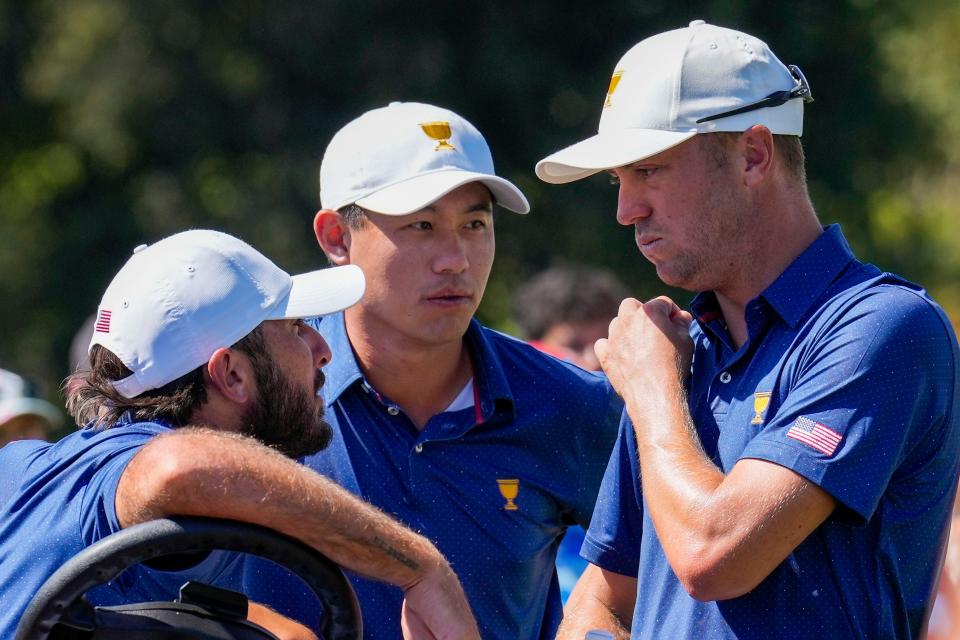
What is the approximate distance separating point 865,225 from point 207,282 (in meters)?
14.8

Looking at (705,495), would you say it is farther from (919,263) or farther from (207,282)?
(919,263)

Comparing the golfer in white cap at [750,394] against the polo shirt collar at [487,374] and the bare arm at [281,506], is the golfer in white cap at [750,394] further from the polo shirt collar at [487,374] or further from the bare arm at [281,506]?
the polo shirt collar at [487,374]

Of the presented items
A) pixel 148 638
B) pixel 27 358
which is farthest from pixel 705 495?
pixel 27 358

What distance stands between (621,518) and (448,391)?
3.00 ft

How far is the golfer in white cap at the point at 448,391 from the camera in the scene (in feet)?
12.2

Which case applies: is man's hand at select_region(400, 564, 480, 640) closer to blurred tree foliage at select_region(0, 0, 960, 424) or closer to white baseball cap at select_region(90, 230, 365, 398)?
white baseball cap at select_region(90, 230, 365, 398)

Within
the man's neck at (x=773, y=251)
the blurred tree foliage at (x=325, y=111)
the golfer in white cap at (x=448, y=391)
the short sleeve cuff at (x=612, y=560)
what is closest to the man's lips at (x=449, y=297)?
the golfer in white cap at (x=448, y=391)

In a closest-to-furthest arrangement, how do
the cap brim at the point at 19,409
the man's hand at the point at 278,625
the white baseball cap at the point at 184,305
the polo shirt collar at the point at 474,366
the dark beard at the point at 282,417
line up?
the man's hand at the point at 278,625
the white baseball cap at the point at 184,305
the dark beard at the point at 282,417
the polo shirt collar at the point at 474,366
the cap brim at the point at 19,409

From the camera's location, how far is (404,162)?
3889 millimetres

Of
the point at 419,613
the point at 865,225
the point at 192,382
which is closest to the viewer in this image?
the point at 419,613

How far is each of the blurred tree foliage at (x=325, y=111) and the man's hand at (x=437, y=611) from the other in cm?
1216

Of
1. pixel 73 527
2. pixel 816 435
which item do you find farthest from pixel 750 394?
pixel 73 527

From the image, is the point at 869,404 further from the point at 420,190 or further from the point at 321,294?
the point at 420,190

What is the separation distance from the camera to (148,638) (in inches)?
87.0
